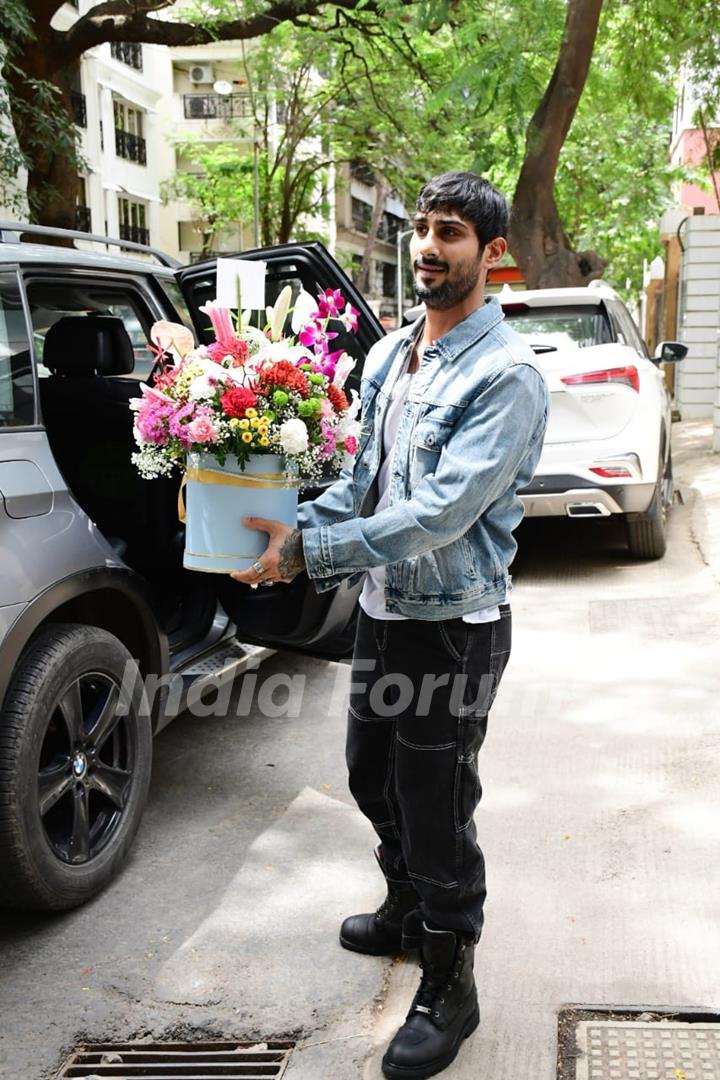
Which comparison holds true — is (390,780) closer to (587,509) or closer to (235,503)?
(235,503)

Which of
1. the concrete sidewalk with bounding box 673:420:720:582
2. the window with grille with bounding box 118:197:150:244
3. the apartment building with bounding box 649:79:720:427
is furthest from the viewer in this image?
the window with grille with bounding box 118:197:150:244

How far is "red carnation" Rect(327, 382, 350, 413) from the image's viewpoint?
2.71 m

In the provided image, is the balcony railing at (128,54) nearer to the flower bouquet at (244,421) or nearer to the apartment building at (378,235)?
the apartment building at (378,235)

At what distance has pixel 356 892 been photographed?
3.51 m

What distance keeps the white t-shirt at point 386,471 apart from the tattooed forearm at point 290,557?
194 millimetres

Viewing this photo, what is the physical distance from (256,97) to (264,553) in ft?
82.8

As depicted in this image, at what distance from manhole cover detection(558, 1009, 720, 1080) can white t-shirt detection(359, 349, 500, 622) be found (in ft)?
3.27

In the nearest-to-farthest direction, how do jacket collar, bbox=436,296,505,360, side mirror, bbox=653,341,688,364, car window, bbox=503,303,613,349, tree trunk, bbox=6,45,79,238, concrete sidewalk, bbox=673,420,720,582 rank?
1. jacket collar, bbox=436,296,505,360
2. car window, bbox=503,303,613,349
3. concrete sidewalk, bbox=673,420,720,582
4. side mirror, bbox=653,341,688,364
5. tree trunk, bbox=6,45,79,238

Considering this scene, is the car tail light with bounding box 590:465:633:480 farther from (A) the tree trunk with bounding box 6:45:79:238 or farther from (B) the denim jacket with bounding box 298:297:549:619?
(A) the tree trunk with bounding box 6:45:79:238

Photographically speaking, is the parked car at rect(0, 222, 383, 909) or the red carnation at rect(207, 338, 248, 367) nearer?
the red carnation at rect(207, 338, 248, 367)

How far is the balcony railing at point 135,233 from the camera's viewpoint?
3372 cm

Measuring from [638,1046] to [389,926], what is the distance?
2.42 ft

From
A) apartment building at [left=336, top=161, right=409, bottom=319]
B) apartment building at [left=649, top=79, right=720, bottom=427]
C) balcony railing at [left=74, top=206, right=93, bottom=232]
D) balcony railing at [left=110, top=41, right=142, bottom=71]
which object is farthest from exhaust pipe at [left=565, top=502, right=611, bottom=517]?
apartment building at [left=336, top=161, right=409, bottom=319]

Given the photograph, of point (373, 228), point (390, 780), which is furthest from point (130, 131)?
point (390, 780)
